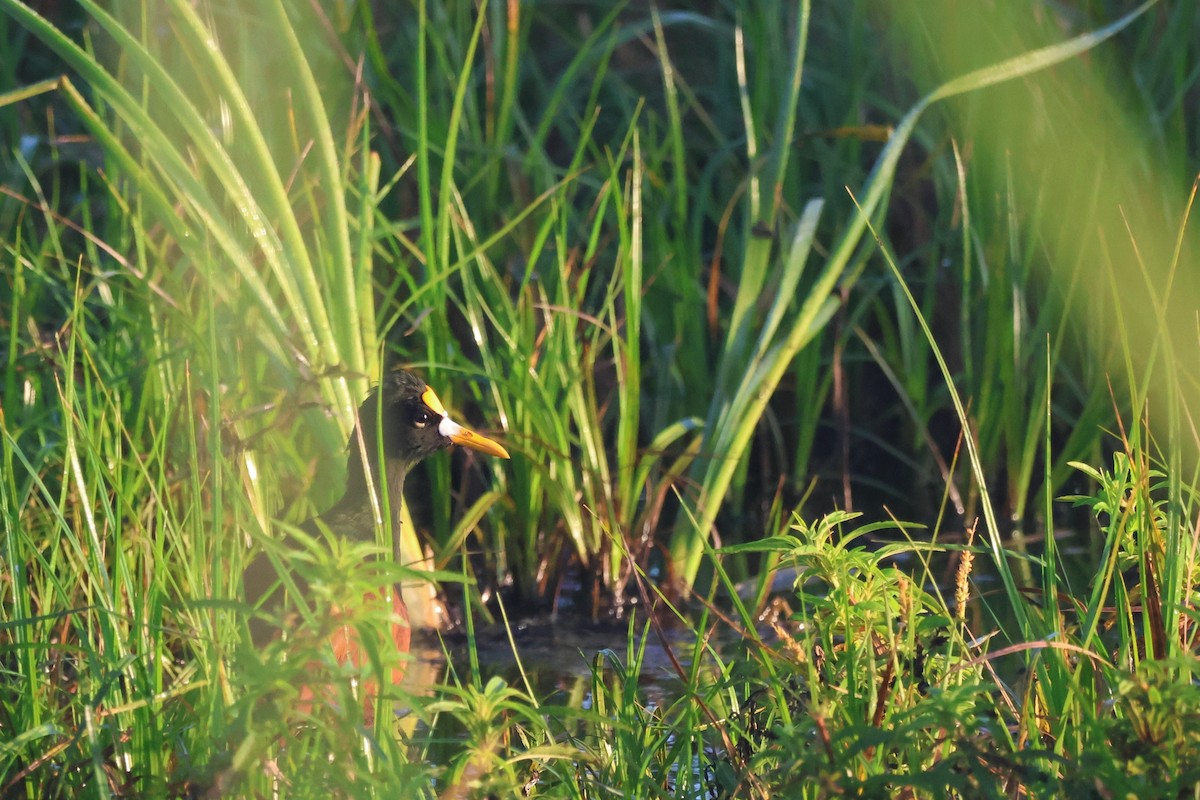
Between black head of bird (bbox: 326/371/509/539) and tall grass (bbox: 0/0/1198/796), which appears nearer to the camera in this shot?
tall grass (bbox: 0/0/1198/796)

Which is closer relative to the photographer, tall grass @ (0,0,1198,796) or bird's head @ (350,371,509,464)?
tall grass @ (0,0,1198,796)

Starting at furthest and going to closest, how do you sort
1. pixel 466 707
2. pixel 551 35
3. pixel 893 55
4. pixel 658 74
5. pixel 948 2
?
pixel 551 35 < pixel 658 74 < pixel 893 55 < pixel 948 2 < pixel 466 707

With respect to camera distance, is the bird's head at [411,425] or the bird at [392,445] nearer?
the bird at [392,445]

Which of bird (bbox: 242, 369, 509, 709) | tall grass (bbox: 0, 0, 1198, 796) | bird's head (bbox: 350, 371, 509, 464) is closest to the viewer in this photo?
tall grass (bbox: 0, 0, 1198, 796)

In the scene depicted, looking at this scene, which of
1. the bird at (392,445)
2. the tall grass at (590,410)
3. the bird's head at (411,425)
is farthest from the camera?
the bird's head at (411,425)

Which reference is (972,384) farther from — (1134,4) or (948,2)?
(1134,4)

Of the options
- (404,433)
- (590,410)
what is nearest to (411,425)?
(404,433)

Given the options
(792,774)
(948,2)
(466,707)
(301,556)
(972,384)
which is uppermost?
(948,2)

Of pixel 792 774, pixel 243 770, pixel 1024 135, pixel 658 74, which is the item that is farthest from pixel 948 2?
pixel 243 770

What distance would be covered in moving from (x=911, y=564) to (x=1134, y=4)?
6.83ft

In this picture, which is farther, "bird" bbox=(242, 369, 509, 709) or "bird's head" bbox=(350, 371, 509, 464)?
"bird's head" bbox=(350, 371, 509, 464)

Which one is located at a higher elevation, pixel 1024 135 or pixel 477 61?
pixel 477 61

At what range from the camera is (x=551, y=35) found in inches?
227

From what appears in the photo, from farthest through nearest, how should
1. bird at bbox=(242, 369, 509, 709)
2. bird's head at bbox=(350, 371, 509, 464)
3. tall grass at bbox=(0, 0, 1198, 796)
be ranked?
bird's head at bbox=(350, 371, 509, 464) < bird at bbox=(242, 369, 509, 709) < tall grass at bbox=(0, 0, 1198, 796)
